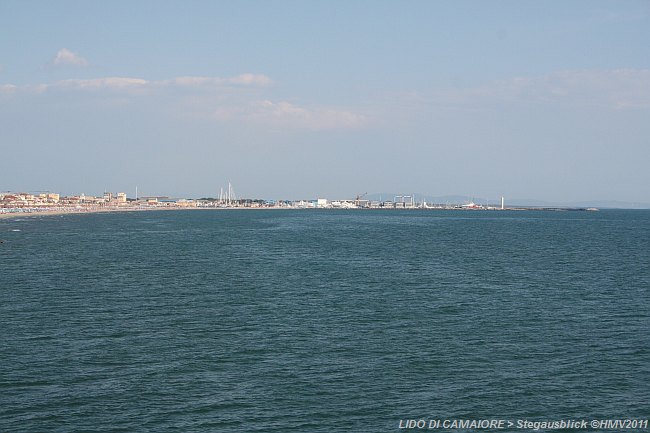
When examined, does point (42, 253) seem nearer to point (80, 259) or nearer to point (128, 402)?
point (80, 259)

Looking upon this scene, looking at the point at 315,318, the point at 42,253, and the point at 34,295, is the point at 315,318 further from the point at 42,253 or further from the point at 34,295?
the point at 42,253

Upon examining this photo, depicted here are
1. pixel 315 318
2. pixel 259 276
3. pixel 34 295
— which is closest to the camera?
pixel 315 318

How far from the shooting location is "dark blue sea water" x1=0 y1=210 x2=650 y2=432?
950 inches

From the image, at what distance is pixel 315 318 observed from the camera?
132 feet

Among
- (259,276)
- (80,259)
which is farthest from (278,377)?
(80,259)

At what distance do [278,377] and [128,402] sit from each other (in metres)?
6.51

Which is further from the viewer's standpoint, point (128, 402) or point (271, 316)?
point (271, 316)

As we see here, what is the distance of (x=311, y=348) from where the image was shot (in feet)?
107

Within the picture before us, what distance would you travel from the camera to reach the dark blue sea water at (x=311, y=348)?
79.2 ft

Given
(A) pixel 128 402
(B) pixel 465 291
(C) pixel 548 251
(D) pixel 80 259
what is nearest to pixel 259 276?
(B) pixel 465 291

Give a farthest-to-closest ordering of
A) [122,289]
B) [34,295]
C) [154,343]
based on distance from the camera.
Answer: [122,289], [34,295], [154,343]

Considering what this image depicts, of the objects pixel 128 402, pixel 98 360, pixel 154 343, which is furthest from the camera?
pixel 154 343

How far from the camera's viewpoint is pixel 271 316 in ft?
133

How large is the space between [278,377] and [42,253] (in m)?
63.1
